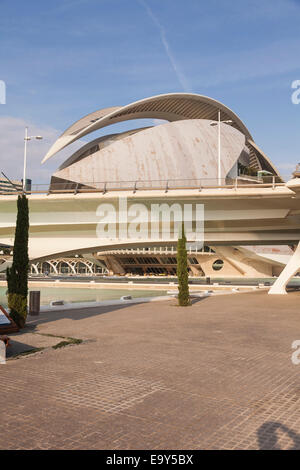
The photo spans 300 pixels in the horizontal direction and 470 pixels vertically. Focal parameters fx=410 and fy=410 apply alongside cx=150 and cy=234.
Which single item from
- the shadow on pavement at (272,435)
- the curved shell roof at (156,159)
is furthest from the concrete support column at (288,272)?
the shadow on pavement at (272,435)

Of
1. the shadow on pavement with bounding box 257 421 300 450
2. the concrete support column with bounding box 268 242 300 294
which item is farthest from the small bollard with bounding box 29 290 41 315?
the concrete support column with bounding box 268 242 300 294

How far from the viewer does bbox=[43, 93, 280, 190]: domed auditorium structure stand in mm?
34125

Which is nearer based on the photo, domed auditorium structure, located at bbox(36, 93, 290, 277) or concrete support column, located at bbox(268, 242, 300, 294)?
concrete support column, located at bbox(268, 242, 300, 294)

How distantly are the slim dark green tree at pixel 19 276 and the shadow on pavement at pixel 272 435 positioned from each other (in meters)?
9.19

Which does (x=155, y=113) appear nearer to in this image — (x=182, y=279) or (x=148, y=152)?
(x=148, y=152)

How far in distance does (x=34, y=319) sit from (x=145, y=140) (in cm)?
2496

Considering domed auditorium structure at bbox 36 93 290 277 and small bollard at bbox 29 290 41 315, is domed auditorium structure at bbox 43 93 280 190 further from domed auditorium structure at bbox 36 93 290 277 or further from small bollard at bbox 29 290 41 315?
small bollard at bbox 29 290 41 315

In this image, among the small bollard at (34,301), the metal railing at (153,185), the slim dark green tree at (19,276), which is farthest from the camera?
the metal railing at (153,185)

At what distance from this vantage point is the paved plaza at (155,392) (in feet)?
14.5

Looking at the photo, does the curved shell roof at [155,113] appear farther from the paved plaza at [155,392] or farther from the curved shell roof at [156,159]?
the paved plaza at [155,392]

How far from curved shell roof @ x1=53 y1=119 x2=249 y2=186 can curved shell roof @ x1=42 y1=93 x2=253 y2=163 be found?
9.75 feet

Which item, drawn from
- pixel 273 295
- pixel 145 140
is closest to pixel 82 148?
pixel 145 140

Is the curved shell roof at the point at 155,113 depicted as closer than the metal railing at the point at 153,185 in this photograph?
No

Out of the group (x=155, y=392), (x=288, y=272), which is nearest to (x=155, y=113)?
(x=288, y=272)
